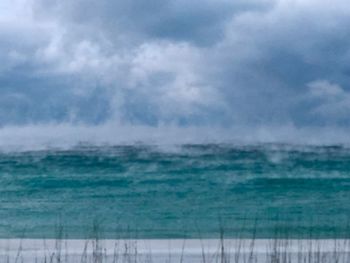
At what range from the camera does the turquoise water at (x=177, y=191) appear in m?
29.1

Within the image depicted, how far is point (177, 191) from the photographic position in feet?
130

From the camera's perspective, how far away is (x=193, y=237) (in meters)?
26.1

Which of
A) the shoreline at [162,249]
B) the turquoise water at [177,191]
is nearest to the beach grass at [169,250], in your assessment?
the shoreline at [162,249]

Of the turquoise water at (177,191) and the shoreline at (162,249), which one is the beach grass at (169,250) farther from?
the turquoise water at (177,191)

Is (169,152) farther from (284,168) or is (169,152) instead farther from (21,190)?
(21,190)

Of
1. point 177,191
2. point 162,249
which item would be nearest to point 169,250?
point 162,249

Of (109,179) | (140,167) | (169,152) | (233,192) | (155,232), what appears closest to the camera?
(155,232)


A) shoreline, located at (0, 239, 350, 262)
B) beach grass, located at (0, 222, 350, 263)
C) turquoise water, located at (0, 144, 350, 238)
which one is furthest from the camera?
turquoise water, located at (0, 144, 350, 238)

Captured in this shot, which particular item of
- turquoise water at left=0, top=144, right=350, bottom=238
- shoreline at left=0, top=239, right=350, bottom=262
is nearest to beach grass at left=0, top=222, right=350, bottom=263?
shoreline at left=0, top=239, right=350, bottom=262

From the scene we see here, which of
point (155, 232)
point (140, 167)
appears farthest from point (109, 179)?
point (155, 232)

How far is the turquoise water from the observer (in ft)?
95.6

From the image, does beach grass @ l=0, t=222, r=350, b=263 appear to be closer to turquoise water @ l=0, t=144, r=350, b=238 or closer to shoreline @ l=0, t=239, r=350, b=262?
shoreline @ l=0, t=239, r=350, b=262

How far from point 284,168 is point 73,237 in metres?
Answer: 24.1

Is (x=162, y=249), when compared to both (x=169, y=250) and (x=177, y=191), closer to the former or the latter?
(x=169, y=250)
